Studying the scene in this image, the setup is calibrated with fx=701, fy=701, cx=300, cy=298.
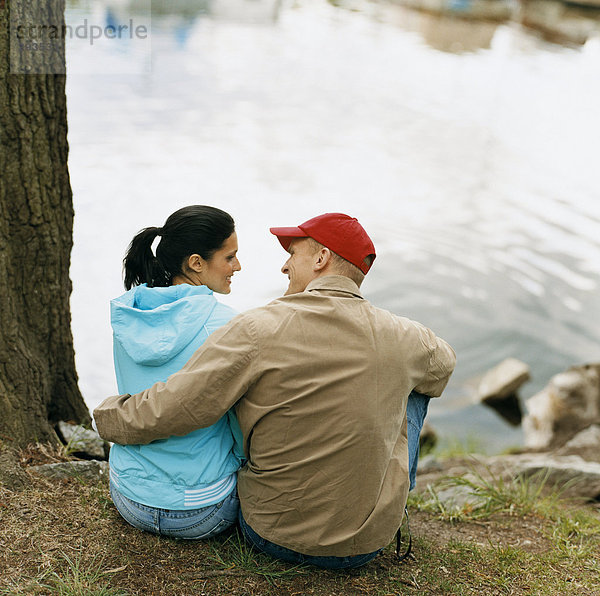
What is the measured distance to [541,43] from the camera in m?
19.5

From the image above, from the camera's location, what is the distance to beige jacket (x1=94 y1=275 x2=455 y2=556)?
2.00 metres

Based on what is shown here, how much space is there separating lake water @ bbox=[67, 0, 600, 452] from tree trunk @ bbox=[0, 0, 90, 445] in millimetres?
2428

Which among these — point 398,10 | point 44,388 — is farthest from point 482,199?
point 398,10

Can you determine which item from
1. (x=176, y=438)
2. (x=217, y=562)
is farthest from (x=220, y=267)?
(x=217, y=562)

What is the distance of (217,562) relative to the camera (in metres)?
2.27

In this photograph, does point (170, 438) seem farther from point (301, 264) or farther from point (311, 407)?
point (301, 264)

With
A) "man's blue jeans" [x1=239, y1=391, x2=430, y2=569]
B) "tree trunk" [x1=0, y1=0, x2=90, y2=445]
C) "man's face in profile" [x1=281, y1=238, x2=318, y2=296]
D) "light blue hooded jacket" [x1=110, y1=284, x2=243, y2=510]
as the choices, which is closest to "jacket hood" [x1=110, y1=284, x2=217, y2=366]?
"light blue hooded jacket" [x1=110, y1=284, x2=243, y2=510]

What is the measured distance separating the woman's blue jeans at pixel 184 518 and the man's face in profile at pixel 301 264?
2.32ft

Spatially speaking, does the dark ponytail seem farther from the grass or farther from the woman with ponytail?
the grass

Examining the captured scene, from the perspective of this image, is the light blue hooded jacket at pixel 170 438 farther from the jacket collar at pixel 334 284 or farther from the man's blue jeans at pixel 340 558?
the jacket collar at pixel 334 284

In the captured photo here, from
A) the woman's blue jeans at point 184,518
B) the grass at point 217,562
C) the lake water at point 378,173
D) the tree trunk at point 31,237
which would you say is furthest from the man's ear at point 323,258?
the lake water at point 378,173

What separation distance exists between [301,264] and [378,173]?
8140 millimetres

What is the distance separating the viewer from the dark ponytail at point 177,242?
93.3 inches

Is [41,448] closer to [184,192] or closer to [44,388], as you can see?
[44,388]
